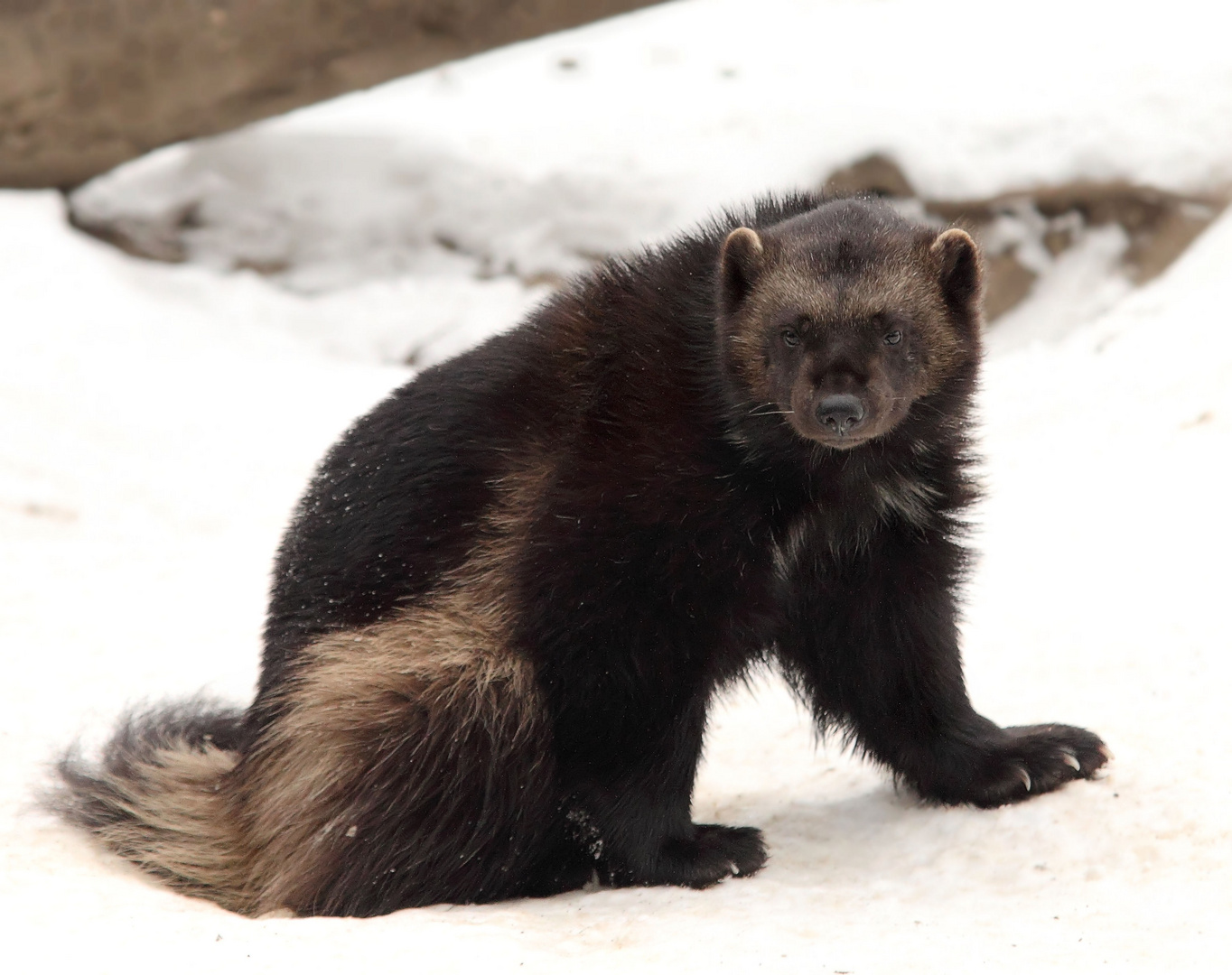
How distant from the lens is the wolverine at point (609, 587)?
3006mm

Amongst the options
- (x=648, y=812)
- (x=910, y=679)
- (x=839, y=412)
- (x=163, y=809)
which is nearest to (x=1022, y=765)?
(x=910, y=679)

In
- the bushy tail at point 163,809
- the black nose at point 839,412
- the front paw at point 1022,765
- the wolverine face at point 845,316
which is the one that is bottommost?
the bushy tail at point 163,809

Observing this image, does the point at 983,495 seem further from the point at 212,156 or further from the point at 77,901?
the point at 212,156

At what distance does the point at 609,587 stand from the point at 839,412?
59 cm

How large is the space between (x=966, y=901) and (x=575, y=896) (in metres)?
0.81

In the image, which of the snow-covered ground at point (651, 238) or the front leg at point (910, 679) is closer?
the snow-covered ground at point (651, 238)

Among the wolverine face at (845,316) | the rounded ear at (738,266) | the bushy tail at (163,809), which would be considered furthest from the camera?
the bushy tail at (163,809)

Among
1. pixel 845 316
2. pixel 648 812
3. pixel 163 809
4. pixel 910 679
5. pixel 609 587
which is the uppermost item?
pixel 845 316

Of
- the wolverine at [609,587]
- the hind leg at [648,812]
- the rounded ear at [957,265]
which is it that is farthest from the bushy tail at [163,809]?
the rounded ear at [957,265]

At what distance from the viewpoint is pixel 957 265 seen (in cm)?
314

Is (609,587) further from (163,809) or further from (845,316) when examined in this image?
(163,809)

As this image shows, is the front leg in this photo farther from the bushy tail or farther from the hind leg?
the bushy tail

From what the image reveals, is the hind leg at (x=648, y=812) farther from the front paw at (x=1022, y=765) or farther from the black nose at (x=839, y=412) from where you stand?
the black nose at (x=839, y=412)

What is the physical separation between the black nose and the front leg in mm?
434
